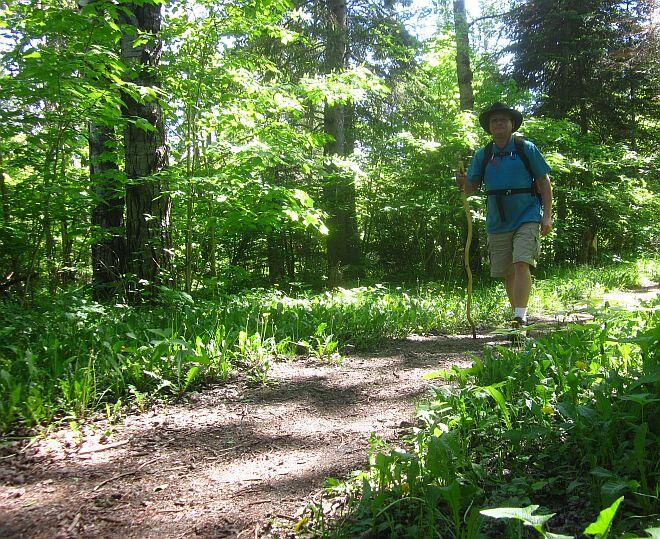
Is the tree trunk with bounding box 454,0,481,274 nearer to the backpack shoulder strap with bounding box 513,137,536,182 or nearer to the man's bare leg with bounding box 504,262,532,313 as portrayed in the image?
the backpack shoulder strap with bounding box 513,137,536,182

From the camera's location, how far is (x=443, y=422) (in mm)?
2250

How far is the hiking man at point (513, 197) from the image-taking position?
4465mm

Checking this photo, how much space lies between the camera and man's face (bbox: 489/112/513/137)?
4621 mm

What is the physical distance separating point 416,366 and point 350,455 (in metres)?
1.67

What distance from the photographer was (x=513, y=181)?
4574 millimetres

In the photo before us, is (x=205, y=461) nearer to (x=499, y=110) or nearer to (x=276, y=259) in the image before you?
(x=499, y=110)

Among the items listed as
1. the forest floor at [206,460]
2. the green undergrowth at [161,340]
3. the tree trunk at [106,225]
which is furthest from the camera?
the tree trunk at [106,225]

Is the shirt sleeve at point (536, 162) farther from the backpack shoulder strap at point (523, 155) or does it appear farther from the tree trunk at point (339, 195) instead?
the tree trunk at point (339, 195)

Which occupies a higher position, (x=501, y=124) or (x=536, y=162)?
(x=501, y=124)

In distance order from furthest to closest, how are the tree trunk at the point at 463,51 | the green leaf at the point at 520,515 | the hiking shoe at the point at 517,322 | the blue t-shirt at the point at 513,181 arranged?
the tree trunk at the point at 463,51
the blue t-shirt at the point at 513,181
the hiking shoe at the point at 517,322
the green leaf at the point at 520,515

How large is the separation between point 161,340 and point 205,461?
1374 millimetres

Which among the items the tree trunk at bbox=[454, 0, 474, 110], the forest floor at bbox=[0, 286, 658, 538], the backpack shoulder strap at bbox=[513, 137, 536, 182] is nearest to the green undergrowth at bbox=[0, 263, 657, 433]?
the forest floor at bbox=[0, 286, 658, 538]

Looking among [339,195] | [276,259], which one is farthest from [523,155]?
[276,259]

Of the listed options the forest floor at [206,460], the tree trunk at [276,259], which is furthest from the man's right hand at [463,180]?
the tree trunk at [276,259]
